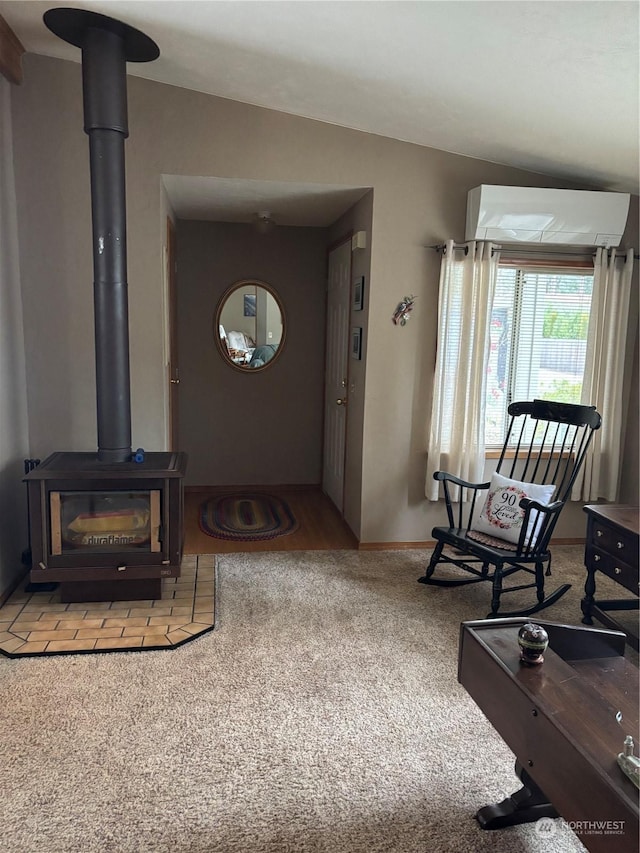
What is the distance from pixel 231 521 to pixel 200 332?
168 centimetres

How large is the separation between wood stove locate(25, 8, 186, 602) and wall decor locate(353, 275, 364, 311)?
5.13ft

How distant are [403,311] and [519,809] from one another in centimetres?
277

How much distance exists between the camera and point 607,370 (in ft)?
13.3


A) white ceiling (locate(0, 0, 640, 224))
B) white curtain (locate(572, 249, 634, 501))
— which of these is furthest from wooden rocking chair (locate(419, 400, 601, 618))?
white ceiling (locate(0, 0, 640, 224))

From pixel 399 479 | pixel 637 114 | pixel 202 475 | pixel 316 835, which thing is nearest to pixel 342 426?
pixel 399 479

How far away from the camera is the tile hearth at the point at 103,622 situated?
9.32 ft

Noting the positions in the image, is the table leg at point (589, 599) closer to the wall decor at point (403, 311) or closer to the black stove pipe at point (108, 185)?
the wall decor at point (403, 311)

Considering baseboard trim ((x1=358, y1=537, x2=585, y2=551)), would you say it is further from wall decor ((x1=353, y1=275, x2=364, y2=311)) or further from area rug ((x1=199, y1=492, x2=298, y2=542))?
wall decor ((x1=353, y1=275, x2=364, y2=311))

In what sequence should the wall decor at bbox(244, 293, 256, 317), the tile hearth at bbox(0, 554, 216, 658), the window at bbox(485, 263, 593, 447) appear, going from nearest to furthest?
1. the tile hearth at bbox(0, 554, 216, 658)
2. the window at bbox(485, 263, 593, 447)
3. the wall decor at bbox(244, 293, 256, 317)

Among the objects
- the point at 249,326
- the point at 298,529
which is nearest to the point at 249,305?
the point at 249,326

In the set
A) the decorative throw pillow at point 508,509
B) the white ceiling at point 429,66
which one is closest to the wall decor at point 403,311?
the white ceiling at point 429,66

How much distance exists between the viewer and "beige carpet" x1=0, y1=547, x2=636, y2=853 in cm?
185

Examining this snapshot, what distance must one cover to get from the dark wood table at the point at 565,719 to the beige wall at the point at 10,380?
98.8 inches

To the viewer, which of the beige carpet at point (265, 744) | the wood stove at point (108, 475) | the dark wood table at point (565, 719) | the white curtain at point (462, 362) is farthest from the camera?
the white curtain at point (462, 362)
